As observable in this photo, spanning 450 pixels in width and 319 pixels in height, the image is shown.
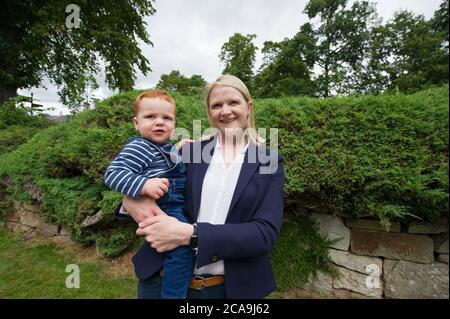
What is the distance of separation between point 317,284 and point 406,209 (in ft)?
4.71

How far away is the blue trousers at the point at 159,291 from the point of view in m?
1.34

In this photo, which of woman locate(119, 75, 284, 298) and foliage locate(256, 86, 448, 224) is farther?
foliage locate(256, 86, 448, 224)

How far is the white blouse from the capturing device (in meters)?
1.32

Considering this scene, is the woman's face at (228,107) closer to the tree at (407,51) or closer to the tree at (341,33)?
the tree at (407,51)

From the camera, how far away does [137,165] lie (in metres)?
1.43

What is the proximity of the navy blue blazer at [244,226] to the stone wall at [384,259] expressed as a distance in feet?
7.24

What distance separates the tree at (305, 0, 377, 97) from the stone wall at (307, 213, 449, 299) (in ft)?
74.7

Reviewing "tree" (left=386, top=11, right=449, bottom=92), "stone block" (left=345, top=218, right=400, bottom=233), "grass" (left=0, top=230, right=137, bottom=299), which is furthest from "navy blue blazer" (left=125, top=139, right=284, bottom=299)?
"tree" (left=386, top=11, right=449, bottom=92)

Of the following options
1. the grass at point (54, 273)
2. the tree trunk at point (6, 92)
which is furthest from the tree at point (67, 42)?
the grass at point (54, 273)

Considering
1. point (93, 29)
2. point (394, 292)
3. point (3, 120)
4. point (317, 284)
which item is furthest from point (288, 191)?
point (93, 29)

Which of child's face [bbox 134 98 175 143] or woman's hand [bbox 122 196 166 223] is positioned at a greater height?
child's face [bbox 134 98 175 143]

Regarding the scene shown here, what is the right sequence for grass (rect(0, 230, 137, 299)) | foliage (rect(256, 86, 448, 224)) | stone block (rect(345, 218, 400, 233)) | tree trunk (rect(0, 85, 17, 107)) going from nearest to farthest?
foliage (rect(256, 86, 448, 224)) < stone block (rect(345, 218, 400, 233)) < grass (rect(0, 230, 137, 299)) < tree trunk (rect(0, 85, 17, 107))

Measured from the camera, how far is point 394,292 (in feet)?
9.70

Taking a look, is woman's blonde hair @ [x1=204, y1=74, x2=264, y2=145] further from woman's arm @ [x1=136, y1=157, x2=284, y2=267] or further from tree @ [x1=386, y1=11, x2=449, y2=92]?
tree @ [x1=386, y1=11, x2=449, y2=92]
